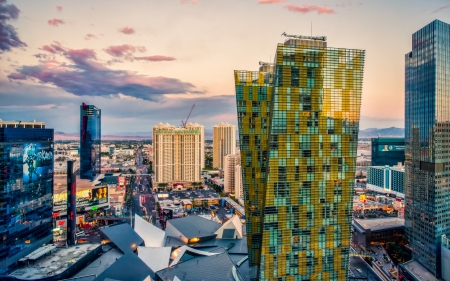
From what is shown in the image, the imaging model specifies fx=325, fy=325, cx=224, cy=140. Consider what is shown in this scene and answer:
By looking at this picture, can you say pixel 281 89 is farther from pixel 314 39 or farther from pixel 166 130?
Answer: pixel 166 130

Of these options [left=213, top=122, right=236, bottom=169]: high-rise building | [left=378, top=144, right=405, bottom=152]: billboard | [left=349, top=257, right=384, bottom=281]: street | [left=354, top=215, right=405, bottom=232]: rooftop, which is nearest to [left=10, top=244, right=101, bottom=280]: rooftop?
[left=349, top=257, right=384, bottom=281]: street

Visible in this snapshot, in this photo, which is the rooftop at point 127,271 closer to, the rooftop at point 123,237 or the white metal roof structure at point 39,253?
the rooftop at point 123,237

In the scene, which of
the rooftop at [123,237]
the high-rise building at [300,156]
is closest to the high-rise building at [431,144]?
the high-rise building at [300,156]

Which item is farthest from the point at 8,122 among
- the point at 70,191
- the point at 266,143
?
the point at 266,143

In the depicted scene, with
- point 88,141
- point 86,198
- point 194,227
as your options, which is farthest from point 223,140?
point 194,227

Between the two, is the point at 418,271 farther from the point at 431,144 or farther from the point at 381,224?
the point at 431,144
